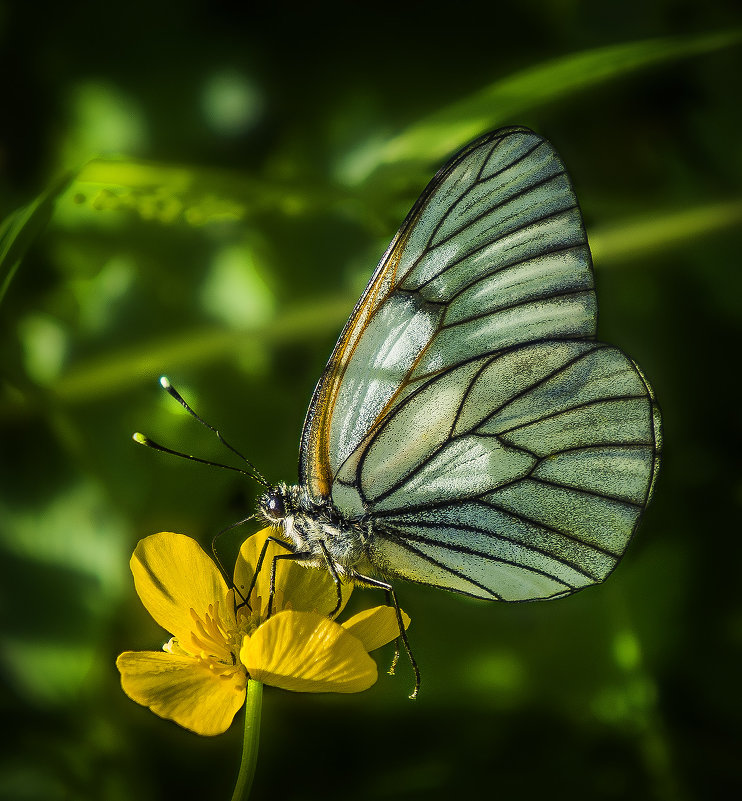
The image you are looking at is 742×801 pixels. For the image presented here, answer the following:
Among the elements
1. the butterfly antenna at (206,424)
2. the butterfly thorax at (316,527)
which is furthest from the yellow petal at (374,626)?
the butterfly antenna at (206,424)

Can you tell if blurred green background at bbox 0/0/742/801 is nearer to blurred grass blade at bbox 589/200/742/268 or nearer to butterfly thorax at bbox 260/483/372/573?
blurred grass blade at bbox 589/200/742/268

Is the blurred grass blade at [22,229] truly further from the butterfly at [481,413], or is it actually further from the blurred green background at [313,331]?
the butterfly at [481,413]

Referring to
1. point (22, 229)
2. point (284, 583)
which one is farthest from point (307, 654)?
point (22, 229)

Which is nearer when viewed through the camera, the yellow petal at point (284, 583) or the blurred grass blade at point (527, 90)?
the yellow petal at point (284, 583)

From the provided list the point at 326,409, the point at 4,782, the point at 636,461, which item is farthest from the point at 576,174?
the point at 4,782

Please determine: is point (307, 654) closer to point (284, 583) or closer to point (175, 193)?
point (284, 583)

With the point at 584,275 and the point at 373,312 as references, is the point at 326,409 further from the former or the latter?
the point at 584,275
